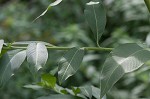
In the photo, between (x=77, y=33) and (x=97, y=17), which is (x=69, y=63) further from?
(x=77, y=33)

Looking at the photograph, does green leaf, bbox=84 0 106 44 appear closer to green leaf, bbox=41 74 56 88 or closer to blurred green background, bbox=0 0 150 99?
green leaf, bbox=41 74 56 88

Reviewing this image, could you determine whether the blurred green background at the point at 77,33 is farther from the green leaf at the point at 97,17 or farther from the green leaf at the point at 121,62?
the green leaf at the point at 121,62

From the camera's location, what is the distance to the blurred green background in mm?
2275

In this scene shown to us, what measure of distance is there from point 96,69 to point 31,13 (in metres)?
0.84

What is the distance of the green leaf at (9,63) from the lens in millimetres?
703

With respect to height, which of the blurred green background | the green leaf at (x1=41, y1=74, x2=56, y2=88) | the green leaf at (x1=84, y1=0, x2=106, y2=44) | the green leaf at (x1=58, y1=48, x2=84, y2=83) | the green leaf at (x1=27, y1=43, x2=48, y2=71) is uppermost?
the green leaf at (x1=84, y1=0, x2=106, y2=44)

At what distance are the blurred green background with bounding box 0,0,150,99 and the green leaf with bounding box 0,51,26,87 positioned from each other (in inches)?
44.9

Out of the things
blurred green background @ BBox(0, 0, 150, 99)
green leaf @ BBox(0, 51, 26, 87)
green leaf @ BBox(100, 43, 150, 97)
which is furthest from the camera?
blurred green background @ BBox(0, 0, 150, 99)

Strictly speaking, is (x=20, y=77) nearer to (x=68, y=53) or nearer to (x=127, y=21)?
(x=127, y=21)

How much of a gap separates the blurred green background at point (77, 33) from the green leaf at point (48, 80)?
3.50 ft

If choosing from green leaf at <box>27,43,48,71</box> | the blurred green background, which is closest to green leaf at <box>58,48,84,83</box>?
green leaf at <box>27,43,48,71</box>

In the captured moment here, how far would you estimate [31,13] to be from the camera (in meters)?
3.01

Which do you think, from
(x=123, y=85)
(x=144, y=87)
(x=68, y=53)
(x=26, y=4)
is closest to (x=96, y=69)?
(x=123, y=85)

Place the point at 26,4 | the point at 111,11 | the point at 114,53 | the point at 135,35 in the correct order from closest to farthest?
the point at 114,53, the point at 135,35, the point at 111,11, the point at 26,4
